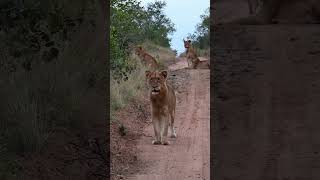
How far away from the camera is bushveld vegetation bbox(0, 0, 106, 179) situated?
15.8ft

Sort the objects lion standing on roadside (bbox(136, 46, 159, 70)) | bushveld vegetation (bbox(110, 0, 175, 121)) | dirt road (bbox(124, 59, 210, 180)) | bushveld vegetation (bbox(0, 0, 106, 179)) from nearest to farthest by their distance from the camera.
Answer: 1. bushveld vegetation (bbox(0, 0, 106, 179))
2. dirt road (bbox(124, 59, 210, 180))
3. bushveld vegetation (bbox(110, 0, 175, 121))
4. lion standing on roadside (bbox(136, 46, 159, 70))

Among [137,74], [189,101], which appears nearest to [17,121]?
[189,101]

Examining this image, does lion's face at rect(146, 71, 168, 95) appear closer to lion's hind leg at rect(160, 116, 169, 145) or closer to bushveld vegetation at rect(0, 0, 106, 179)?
lion's hind leg at rect(160, 116, 169, 145)

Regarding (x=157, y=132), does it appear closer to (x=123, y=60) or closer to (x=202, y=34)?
(x=123, y=60)

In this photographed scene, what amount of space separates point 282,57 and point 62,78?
2461 millimetres

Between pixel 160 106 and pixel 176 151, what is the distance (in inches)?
35.5

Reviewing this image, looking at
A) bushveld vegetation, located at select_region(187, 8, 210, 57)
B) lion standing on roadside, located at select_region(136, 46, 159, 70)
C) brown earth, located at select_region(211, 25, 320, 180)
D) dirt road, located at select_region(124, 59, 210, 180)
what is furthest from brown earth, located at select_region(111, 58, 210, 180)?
bushveld vegetation, located at select_region(187, 8, 210, 57)

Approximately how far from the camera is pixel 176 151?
880 centimetres

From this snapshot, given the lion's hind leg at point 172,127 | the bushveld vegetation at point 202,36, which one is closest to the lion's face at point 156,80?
the lion's hind leg at point 172,127

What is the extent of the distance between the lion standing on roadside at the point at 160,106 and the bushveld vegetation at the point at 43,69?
271 centimetres

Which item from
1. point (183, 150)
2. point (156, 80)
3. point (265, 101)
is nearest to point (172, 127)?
point (156, 80)

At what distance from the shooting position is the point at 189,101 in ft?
46.3

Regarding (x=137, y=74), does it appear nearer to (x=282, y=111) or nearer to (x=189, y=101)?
(x=189, y=101)

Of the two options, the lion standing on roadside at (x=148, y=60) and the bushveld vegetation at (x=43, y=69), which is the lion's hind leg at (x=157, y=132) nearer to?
the bushveld vegetation at (x=43, y=69)
